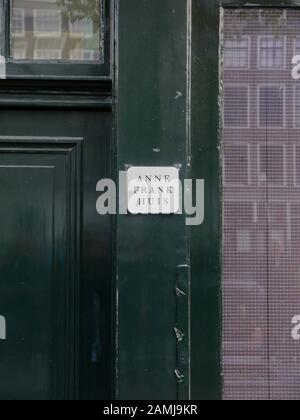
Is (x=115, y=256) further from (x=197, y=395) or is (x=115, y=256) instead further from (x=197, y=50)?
(x=197, y=50)

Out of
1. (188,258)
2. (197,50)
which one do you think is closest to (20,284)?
(188,258)

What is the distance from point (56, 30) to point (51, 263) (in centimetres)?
114

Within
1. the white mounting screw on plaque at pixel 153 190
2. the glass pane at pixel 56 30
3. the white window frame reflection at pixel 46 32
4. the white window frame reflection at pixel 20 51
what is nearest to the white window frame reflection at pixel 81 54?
the glass pane at pixel 56 30

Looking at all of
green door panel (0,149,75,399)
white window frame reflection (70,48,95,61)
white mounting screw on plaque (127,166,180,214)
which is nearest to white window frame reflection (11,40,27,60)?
white window frame reflection (70,48,95,61)

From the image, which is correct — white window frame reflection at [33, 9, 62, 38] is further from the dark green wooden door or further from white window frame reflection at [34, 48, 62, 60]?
the dark green wooden door

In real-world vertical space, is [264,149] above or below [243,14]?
below

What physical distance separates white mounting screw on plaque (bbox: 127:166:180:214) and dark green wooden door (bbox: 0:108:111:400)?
24 cm

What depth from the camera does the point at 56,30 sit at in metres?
3.54

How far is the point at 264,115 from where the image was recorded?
3.48 meters

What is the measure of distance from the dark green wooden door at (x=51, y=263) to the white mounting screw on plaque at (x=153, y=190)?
24 cm

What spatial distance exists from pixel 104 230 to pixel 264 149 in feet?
2.86

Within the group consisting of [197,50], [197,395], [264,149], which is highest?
[197,50]

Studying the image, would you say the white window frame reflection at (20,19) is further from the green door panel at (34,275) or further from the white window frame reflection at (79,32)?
the green door panel at (34,275)

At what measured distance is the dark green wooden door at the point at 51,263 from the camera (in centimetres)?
349
